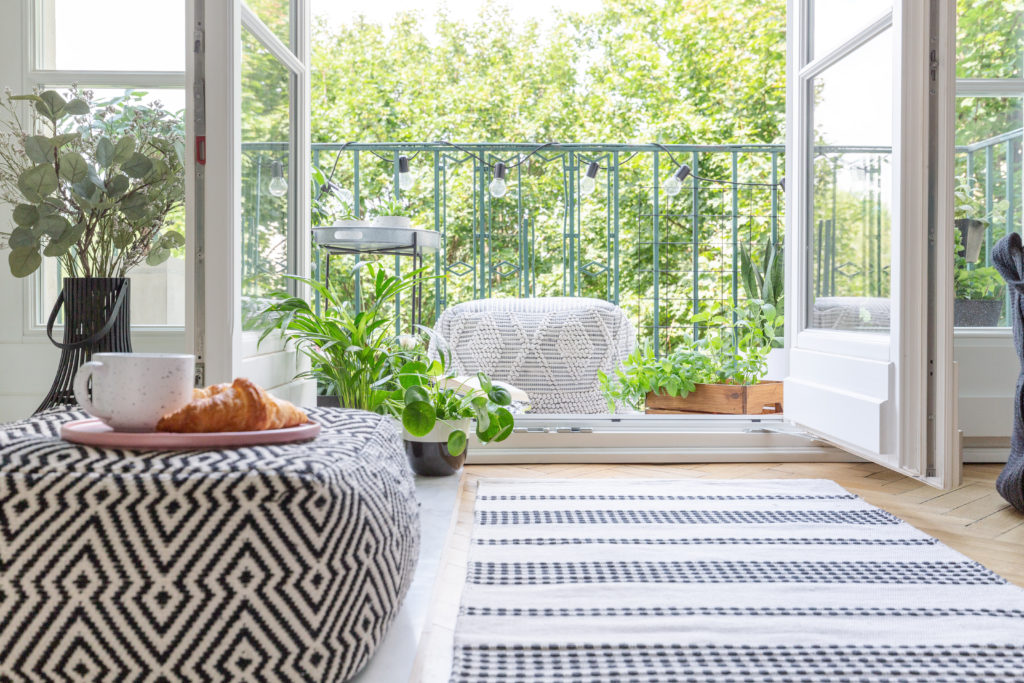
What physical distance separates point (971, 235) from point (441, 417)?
1889mm

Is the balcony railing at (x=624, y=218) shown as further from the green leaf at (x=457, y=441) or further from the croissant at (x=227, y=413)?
the croissant at (x=227, y=413)

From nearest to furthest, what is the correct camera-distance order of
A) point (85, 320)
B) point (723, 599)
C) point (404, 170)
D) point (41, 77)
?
point (723, 599) → point (85, 320) → point (41, 77) → point (404, 170)

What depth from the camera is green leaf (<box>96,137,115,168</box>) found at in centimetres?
196

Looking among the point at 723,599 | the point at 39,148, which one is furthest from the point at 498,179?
the point at 723,599

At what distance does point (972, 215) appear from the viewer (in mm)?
2877

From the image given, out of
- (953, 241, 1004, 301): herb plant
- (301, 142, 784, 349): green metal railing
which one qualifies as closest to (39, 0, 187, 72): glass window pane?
(953, 241, 1004, 301): herb plant

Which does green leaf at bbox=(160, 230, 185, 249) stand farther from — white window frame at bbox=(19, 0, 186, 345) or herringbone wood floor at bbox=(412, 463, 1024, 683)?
herringbone wood floor at bbox=(412, 463, 1024, 683)

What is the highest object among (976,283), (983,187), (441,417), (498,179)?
(498,179)

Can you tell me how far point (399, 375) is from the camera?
2.30 m

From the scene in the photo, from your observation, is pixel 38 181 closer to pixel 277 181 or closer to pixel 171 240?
pixel 171 240

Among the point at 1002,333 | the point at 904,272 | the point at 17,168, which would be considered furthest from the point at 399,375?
the point at 1002,333

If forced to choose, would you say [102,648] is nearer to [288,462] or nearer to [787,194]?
[288,462]

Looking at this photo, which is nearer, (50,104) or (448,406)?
(50,104)

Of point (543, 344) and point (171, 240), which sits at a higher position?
point (171, 240)
